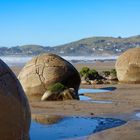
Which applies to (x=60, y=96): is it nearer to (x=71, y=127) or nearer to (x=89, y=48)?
(x=71, y=127)

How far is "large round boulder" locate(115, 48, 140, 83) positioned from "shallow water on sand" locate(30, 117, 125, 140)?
1184 centimetres

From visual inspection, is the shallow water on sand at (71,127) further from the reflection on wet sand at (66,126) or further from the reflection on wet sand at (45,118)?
Answer: the reflection on wet sand at (45,118)

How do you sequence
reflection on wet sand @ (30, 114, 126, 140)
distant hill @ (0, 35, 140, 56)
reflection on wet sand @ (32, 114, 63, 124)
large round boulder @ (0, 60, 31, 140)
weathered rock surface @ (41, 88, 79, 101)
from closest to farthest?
1. large round boulder @ (0, 60, 31, 140)
2. reflection on wet sand @ (30, 114, 126, 140)
3. reflection on wet sand @ (32, 114, 63, 124)
4. weathered rock surface @ (41, 88, 79, 101)
5. distant hill @ (0, 35, 140, 56)

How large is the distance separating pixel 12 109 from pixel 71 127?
3.36 metres

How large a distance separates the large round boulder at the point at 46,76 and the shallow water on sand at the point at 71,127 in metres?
6.41

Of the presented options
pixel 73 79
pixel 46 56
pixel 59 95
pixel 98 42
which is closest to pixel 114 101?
pixel 59 95

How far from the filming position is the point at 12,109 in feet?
24.5

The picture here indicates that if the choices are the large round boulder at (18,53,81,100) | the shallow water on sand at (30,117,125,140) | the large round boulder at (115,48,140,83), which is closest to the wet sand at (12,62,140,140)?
the shallow water on sand at (30,117,125,140)

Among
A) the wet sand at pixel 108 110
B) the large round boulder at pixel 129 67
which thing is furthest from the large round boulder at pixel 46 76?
the large round boulder at pixel 129 67

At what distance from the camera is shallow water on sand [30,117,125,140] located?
9.67 metres

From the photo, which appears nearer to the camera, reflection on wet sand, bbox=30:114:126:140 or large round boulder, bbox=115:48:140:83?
reflection on wet sand, bbox=30:114:126:140

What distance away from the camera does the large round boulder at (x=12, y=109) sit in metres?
7.34

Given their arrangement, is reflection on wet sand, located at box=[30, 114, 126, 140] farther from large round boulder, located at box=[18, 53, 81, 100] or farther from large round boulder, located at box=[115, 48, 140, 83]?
large round boulder, located at box=[115, 48, 140, 83]

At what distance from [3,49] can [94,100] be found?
366 feet
